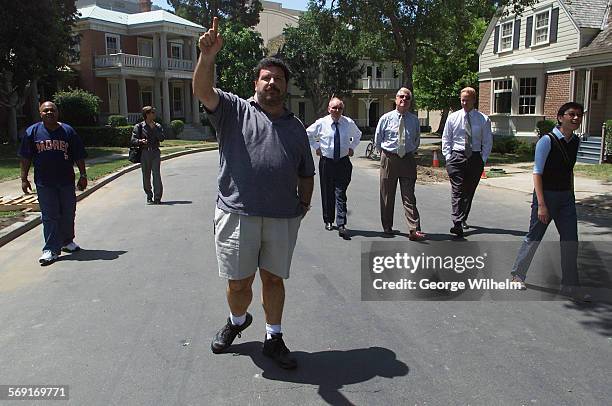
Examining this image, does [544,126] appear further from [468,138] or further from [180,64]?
[180,64]

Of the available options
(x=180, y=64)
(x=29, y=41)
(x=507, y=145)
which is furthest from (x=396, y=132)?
(x=180, y=64)

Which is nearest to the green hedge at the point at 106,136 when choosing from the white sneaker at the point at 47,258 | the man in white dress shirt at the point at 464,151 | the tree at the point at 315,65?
the tree at the point at 315,65

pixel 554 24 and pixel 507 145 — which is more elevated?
pixel 554 24

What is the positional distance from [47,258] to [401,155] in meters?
4.53

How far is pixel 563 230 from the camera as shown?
5.25 meters

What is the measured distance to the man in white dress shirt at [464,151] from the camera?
753 centimetres

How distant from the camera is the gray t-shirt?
3.63m

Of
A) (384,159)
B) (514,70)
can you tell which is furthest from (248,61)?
(384,159)

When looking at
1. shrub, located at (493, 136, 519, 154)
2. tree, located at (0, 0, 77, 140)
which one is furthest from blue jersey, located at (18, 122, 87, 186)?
shrub, located at (493, 136, 519, 154)

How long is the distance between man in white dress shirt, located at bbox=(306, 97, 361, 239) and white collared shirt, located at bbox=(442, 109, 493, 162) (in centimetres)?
123

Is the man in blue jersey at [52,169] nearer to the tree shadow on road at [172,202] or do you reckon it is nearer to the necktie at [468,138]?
the tree shadow on road at [172,202]

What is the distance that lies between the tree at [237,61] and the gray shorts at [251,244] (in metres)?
37.7

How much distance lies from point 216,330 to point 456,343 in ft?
6.06

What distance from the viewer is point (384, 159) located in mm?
7625
